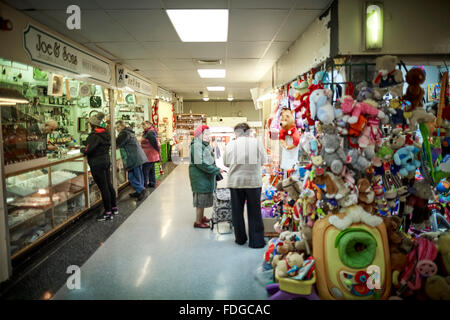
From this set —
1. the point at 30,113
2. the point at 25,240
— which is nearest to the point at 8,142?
the point at 25,240

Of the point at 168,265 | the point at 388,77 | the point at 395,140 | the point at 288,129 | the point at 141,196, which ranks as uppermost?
the point at 388,77

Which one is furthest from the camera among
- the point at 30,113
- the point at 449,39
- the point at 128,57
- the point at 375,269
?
the point at 128,57

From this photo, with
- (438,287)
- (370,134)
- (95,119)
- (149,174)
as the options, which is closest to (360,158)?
(370,134)

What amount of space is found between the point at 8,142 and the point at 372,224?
12.9 ft

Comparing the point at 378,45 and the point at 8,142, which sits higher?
the point at 378,45

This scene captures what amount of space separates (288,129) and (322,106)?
1.11 m

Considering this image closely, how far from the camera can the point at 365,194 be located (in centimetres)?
258

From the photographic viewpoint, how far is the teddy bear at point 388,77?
2.59 meters

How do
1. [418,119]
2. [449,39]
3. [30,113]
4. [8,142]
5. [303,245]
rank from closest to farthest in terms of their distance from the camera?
1. [418,119]
2. [303,245]
3. [449,39]
4. [8,142]
5. [30,113]

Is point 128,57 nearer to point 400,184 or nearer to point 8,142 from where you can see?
point 8,142

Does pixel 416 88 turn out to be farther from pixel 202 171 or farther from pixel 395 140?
pixel 202 171

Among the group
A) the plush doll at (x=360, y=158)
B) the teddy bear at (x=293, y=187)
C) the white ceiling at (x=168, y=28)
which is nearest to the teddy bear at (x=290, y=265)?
the teddy bear at (x=293, y=187)
